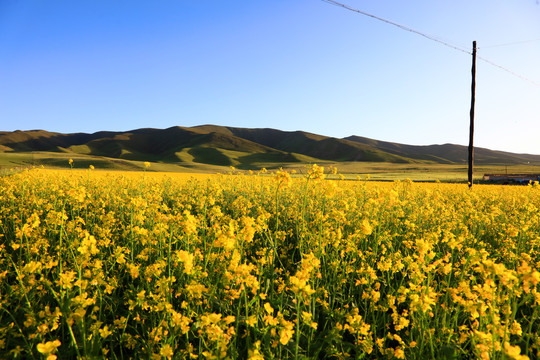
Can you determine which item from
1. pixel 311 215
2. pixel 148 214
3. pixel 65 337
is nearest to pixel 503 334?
pixel 65 337

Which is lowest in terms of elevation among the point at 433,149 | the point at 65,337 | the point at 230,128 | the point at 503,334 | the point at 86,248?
the point at 65,337

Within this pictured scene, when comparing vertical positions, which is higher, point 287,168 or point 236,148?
point 236,148

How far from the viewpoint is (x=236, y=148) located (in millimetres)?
124625

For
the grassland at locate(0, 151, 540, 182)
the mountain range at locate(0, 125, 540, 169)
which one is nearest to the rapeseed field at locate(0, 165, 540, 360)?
the grassland at locate(0, 151, 540, 182)

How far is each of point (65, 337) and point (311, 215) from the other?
3.57 meters

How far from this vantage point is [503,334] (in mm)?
1412

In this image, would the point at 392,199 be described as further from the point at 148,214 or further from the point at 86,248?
the point at 148,214

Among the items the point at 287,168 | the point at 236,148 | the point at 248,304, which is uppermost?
the point at 236,148

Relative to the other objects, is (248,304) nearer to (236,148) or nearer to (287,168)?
(287,168)

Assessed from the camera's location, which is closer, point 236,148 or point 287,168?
point 287,168

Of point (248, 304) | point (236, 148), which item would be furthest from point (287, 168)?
point (236, 148)

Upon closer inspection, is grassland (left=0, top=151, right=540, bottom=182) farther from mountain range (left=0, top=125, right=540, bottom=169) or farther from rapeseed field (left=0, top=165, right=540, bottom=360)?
mountain range (left=0, top=125, right=540, bottom=169)

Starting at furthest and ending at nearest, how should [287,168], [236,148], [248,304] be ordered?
[236,148]
[287,168]
[248,304]

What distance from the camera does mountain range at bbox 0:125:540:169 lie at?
10162cm
